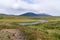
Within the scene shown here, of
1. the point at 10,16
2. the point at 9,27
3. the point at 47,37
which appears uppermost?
the point at 10,16

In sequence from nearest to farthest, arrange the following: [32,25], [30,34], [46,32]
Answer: [30,34]
[46,32]
[32,25]

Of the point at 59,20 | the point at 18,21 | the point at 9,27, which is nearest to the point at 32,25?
the point at 18,21

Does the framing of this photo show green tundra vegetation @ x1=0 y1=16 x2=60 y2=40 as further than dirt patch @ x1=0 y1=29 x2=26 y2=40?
Yes

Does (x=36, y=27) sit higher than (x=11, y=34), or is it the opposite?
(x=36, y=27)

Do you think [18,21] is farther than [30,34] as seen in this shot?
Yes

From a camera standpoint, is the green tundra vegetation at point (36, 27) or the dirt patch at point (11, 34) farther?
the green tundra vegetation at point (36, 27)

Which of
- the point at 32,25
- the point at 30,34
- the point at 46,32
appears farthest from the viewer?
the point at 32,25

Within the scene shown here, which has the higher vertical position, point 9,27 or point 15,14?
point 15,14

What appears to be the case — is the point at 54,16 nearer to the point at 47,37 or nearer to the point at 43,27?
the point at 43,27
